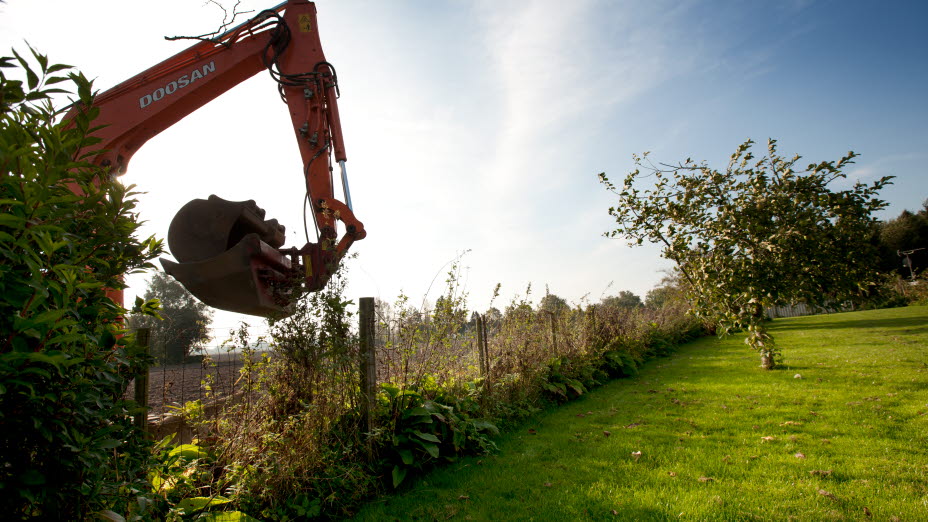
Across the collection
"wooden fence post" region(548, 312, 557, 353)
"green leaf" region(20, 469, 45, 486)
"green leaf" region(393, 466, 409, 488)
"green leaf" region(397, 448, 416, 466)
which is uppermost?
"wooden fence post" region(548, 312, 557, 353)

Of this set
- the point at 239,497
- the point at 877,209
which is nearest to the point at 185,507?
the point at 239,497

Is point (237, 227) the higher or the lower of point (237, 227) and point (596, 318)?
the higher

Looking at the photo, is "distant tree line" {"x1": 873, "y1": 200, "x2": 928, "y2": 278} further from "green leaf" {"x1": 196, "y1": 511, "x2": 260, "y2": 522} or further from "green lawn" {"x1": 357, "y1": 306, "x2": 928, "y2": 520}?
"green leaf" {"x1": 196, "y1": 511, "x2": 260, "y2": 522}

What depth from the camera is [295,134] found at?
4738mm

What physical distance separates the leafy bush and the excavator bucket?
181cm

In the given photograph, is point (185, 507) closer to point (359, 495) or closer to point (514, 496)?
point (359, 495)

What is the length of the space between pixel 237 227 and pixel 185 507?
2.18 meters

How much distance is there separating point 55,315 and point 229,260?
2.41 m

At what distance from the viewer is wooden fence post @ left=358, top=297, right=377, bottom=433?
4.08 meters

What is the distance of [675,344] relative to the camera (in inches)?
534

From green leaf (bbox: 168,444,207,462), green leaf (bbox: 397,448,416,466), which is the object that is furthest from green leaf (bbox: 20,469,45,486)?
green leaf (bbox: 397,448,416,466)

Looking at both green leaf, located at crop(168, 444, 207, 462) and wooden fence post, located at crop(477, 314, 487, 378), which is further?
wooden fence post, located at crop(477, 314, 487, 378)

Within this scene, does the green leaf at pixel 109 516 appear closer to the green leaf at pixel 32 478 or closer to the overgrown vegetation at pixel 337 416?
the green leaf at pixel 32 478

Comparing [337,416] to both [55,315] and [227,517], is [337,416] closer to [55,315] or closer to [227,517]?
[227,517]
